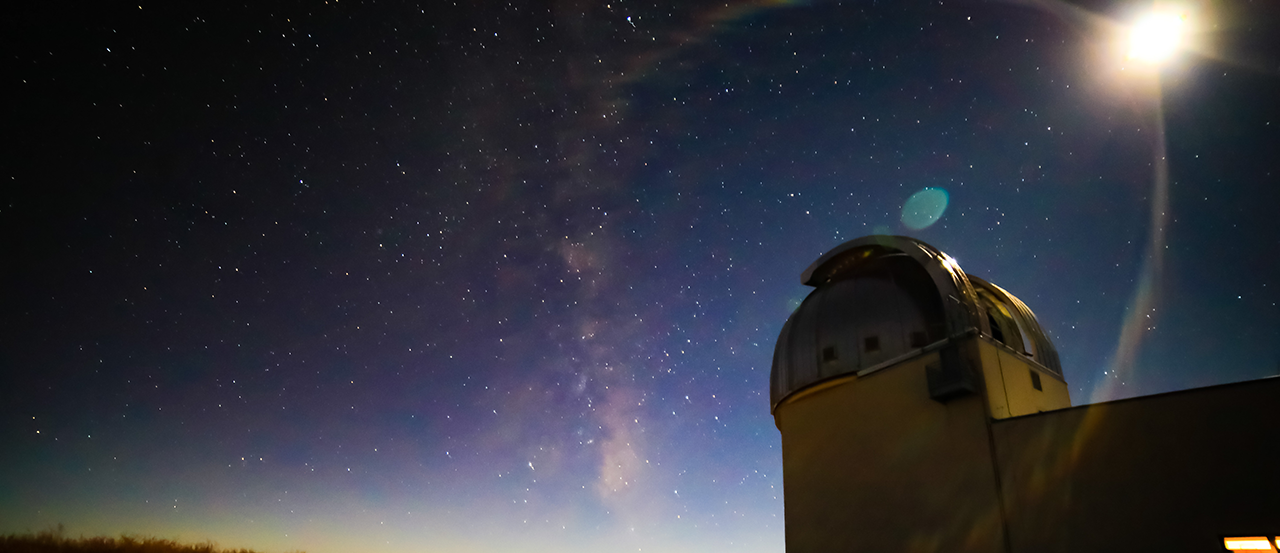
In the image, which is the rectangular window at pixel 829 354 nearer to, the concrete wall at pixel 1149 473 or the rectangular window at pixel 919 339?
the rectangular window at pixel 919 339

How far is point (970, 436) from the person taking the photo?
27.1 feet

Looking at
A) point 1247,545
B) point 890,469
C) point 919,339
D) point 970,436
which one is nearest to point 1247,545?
point 1247,545

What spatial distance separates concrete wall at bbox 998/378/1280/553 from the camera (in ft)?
19.5

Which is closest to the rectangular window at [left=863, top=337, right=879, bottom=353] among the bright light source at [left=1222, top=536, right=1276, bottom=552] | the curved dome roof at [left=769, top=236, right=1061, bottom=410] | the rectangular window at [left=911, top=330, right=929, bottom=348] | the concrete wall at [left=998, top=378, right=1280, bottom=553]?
the curved dome roof at [left=769, top=236, right=1061, bottom=410]

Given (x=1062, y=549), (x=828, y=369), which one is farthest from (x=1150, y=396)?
(x=828, y=369)

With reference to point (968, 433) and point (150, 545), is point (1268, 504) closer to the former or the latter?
point (968, 433)

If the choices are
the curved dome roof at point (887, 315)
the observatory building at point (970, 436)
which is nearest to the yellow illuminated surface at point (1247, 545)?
the observatory building at point (970, 436)

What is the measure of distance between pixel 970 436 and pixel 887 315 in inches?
98.2

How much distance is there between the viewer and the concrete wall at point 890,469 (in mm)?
8031

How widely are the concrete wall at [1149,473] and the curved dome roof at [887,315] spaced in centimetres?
209

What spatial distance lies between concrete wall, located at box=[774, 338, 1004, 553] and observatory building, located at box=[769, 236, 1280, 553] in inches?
0.9

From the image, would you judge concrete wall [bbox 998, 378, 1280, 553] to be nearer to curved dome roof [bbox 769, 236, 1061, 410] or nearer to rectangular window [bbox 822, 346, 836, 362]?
curved dome roof [bbox 769, 236, 1061, 410]

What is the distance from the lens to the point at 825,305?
11234mm

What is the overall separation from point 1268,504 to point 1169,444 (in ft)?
2.93
